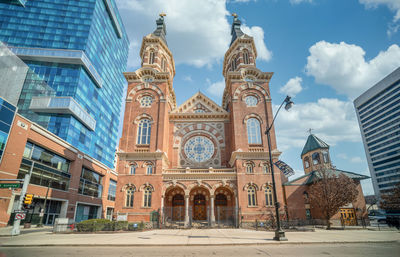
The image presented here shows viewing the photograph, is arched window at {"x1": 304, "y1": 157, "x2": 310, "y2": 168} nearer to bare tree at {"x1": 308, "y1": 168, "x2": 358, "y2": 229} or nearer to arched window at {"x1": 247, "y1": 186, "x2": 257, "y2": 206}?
bare tree at {"x1": 308, "y1": 168, "x2": 358, "y2": 229}

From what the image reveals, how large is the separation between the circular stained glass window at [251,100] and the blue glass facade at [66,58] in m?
41.9

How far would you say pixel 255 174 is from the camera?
2886 centimetres

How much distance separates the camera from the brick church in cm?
2775

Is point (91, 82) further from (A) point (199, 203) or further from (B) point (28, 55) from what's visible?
(A) point (199, 203)

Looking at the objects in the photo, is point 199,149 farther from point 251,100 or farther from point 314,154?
point 314,154

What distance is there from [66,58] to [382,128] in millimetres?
117382

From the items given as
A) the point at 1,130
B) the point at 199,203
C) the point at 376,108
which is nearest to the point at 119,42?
the point at 1,130

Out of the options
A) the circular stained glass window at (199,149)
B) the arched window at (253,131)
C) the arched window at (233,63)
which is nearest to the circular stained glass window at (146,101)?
the circular stained glass window at (199,149)

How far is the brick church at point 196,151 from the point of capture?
27.8m

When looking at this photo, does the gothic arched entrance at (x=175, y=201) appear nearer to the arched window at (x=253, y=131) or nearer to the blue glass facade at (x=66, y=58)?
the arched window at (x=253, y=131)

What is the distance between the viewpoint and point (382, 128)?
283ft

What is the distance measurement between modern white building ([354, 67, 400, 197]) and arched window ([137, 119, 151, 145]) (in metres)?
91.0

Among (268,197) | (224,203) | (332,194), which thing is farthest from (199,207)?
(332,194)

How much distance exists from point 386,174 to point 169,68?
100.0 m
